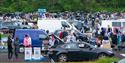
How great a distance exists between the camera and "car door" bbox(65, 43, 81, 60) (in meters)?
31.4

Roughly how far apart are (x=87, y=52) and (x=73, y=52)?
2.67 ft

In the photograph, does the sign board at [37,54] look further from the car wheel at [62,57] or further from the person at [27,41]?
the person at [27,41]

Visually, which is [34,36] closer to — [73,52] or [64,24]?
[73,52]

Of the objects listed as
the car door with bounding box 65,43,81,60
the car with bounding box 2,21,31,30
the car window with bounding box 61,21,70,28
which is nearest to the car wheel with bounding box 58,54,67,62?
the car door with bounding box 65,43,81,60

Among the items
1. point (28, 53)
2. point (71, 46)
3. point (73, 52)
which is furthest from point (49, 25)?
point (73, 52)

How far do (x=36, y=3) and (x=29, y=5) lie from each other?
125cm

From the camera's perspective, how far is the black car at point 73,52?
3139cm

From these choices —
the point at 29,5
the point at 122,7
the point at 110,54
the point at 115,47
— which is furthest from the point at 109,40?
the point at 122,7

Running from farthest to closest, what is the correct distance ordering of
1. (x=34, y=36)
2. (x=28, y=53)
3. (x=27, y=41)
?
(x=34, y=36) < (x=27, y=41) < (x=28, y=53)

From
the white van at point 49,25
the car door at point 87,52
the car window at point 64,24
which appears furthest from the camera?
the car window at point 64,24

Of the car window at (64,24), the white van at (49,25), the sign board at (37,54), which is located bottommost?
the car window at (64,24)

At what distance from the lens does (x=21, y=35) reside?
37062 millimetres

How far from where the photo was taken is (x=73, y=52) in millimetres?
31391

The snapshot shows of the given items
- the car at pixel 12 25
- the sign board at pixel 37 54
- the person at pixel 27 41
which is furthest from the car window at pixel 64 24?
the sign board at pixel 37 54
